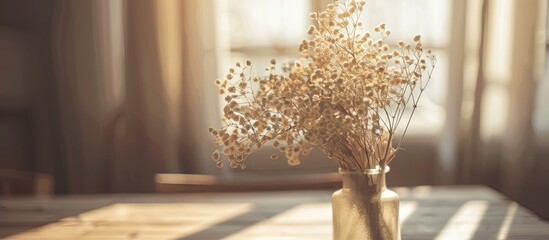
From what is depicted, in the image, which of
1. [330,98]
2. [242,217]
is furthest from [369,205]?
[242,217]

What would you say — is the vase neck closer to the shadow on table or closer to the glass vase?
the glass vase

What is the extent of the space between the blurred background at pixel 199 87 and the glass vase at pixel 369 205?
5.77 ft

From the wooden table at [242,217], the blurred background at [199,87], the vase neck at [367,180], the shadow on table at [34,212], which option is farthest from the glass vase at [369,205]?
the blurred background at [199,87]

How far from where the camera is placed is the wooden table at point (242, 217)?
4.46 feet

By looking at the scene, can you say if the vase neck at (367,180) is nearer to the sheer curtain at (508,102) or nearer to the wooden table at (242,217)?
the wooden table at (242,217)

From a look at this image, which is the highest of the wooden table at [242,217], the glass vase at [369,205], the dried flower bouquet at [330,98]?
the dried flower bouquet at [330,98]

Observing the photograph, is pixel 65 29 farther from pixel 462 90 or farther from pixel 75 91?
pixel 462 90

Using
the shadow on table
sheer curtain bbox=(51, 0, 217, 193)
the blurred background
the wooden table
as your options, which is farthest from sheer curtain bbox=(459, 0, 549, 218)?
the shadow on table

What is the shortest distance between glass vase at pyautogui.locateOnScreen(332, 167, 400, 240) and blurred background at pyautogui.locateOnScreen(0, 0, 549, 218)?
5.77 feet

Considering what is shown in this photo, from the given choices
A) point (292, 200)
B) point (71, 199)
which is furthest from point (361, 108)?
point (71, 199)

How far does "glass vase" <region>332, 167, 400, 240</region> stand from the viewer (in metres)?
1.04

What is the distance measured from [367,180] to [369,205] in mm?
41

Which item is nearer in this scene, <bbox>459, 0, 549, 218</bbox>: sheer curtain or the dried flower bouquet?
the dried flower bouquet

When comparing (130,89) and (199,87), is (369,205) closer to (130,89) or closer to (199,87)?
(199,87)
